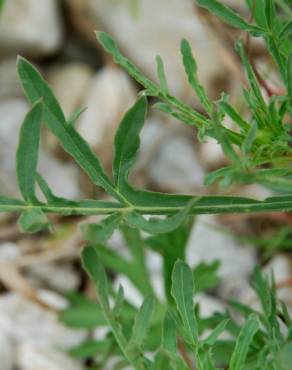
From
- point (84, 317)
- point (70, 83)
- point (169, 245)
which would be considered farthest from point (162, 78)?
point (70, 83)

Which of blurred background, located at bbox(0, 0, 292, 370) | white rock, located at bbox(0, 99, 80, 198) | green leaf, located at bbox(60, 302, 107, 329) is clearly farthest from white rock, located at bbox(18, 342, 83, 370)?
white rock, located at bbox(0, 99, 80, 198)

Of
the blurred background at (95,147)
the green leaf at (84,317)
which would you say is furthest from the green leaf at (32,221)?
the blurred background at (95,147)

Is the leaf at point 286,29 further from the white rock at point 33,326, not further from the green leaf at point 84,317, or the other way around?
the white rock at point 33,326

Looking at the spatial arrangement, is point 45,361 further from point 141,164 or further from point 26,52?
point 26,52

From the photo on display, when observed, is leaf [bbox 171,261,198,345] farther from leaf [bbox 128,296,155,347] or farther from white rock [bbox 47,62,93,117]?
white rock [bbox 47,62,93,117]

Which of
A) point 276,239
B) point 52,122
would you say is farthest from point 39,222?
point 276,239
